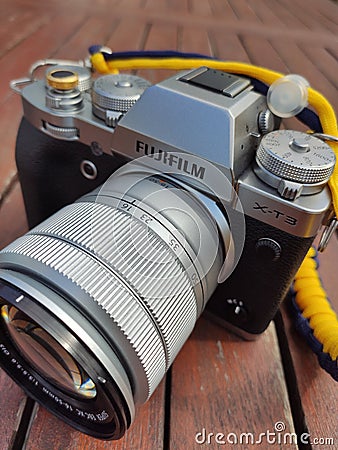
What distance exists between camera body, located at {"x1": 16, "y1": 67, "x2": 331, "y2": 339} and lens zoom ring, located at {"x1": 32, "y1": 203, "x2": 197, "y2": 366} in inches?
3.3

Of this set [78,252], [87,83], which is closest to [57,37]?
[87,83]

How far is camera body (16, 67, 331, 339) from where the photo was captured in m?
0.43

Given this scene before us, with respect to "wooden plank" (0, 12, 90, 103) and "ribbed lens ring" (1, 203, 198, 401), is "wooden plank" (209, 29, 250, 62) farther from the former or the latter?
"ribbed lens ring" (1, 203, 198, 401)

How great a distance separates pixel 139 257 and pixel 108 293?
50mm

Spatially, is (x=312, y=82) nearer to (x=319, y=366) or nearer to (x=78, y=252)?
(x=319, y=366)

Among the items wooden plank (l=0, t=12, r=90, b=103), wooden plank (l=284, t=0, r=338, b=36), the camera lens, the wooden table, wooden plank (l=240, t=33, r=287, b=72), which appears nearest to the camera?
the camera lens

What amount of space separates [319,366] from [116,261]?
32 centimetres

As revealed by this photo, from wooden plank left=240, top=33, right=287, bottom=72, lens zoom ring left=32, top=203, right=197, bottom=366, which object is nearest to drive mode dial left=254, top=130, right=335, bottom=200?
lens zoom ring left=32, top=203, right=197, bottom=366

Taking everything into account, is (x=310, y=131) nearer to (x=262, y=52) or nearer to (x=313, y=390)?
(x=313, y=390)

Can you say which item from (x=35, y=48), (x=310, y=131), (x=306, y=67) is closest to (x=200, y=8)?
(x=306, y=67)

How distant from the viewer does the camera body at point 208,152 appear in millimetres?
426

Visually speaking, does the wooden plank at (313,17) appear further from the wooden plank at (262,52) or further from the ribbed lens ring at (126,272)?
the ribbed lens ring at (126,272)

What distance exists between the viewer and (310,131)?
2.01 feet

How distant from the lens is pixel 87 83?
55 cm
